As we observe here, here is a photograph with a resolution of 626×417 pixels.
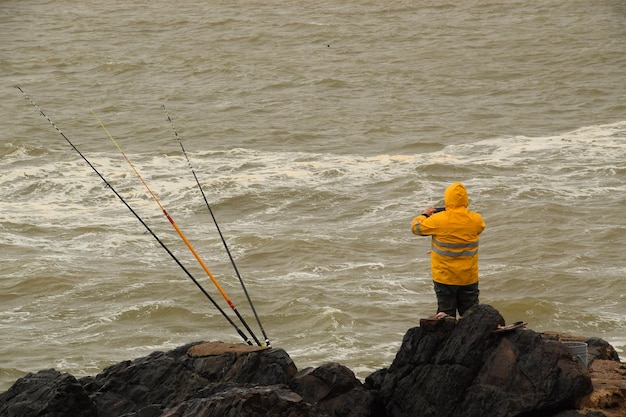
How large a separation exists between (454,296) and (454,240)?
355 mm

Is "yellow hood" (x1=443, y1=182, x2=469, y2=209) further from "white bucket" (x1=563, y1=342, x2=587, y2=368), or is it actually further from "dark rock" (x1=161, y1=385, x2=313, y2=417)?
"dark rock" (x1=161, y1=385, x2=313, y2=417)

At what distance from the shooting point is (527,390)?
609 centimetres

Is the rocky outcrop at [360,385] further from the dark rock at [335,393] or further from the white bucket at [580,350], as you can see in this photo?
the white bucket at [580,350]

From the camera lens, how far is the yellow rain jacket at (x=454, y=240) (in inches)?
288

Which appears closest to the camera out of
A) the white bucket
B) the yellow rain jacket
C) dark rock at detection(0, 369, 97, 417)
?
dark rock at detection(0, 369, 97, 417)

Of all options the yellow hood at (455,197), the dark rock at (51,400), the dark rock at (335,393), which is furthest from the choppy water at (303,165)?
the dark rock at (51,400)

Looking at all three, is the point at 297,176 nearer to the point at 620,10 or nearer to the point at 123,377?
the point at 123,377

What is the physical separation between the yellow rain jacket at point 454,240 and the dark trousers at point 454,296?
1.9 inches

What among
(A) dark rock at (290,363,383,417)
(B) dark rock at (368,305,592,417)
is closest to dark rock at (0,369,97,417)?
(A) dark rock at (290,363,383,417)

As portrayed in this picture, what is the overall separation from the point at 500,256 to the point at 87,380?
900cm

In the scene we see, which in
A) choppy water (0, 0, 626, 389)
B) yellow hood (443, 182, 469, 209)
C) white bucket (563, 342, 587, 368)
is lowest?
choppy water (0, 0, 626, 389)

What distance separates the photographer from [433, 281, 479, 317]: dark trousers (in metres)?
7.37

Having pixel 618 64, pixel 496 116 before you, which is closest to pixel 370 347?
pixel 496 116

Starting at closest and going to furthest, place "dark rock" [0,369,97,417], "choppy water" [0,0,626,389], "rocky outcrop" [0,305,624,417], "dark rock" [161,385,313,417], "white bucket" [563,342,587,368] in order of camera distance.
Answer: "dark rock" [161,385,313,417]
"rocky outcrop" [0,305,624,417]
"dark rock" [0,369,97,417]
"white bucket" [563,342,587,368]
"choppy water" [0,0,626,389]
